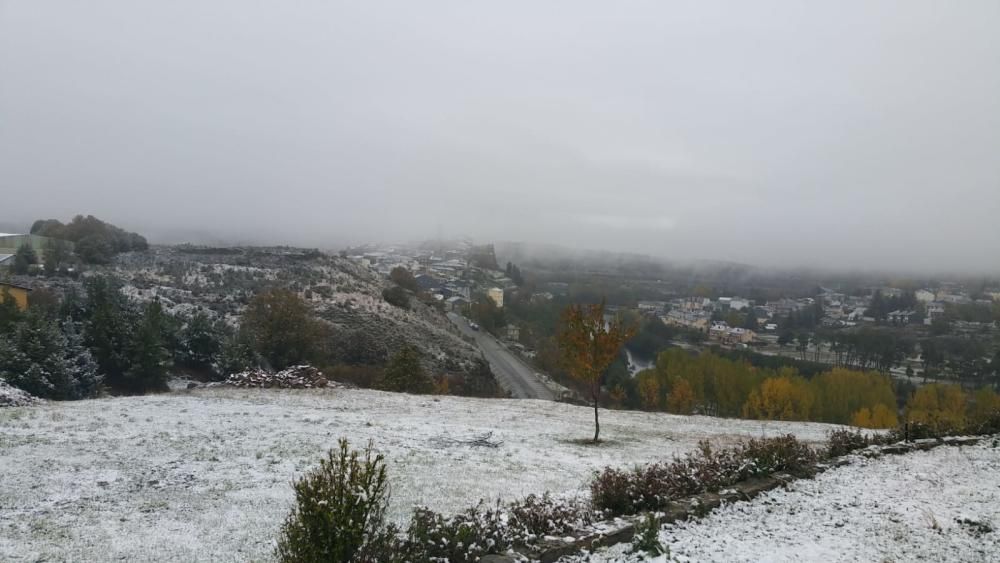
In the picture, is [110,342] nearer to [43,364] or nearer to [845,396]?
[43,364]

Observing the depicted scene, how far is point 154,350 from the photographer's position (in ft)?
73.3

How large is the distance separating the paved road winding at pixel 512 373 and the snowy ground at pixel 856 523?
2931cm

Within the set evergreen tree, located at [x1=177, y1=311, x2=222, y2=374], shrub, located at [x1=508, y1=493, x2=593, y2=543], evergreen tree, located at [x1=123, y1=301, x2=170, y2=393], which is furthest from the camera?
evergreen tree, located at [x1=177, y1=311, x2=222, y2=374]

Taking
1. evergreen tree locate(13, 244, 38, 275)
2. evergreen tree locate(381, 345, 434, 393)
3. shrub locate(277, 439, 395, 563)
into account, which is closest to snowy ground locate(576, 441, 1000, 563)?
shrub locate(277, 439, 395, 563)

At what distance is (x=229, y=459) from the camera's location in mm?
10859

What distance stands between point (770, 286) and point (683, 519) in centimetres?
16034

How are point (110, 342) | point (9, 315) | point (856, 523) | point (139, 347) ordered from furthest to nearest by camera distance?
point (110, 342) < point (139, 347) < point (9, 315) < point (856, 523)

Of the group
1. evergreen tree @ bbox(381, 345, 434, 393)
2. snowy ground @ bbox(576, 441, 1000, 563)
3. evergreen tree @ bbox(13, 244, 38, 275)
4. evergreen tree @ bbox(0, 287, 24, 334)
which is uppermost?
evergreen tree @ bbox(13, 244, 38, 275)

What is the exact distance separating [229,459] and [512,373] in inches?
1639

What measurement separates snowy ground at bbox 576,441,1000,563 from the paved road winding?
1154 inches

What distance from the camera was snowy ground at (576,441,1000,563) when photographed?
6766 millimetres

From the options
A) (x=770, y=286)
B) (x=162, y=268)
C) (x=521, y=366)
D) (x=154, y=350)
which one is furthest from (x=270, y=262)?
(x=770, y=286)

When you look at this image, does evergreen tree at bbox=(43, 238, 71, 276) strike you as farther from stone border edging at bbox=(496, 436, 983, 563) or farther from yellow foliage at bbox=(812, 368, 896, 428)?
yellow foliage at bbox=(812, 368, 896, 428)

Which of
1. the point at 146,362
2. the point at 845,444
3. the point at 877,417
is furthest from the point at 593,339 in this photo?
the point at 877,417
